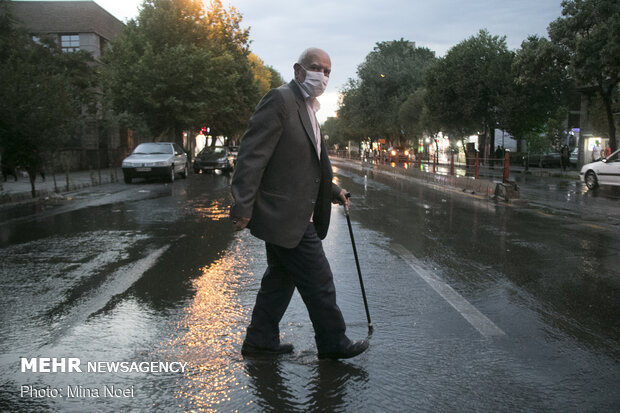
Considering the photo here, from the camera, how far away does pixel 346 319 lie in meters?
4.45

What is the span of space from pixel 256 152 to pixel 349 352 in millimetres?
1349

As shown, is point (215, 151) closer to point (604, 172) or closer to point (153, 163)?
point (153, 163)

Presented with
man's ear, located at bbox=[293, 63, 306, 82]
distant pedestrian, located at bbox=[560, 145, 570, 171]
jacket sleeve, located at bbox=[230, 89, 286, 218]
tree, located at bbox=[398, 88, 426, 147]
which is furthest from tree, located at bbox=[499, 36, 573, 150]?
jacket sleeve, located at bbox=[230, 89, 286, 218]

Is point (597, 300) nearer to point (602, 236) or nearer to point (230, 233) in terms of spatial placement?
point (602, 236)

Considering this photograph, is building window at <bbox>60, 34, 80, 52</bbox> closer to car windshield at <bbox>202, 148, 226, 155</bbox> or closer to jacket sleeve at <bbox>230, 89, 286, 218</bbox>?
car windshield at <bbox>202, 148, 226, 155</bbox>

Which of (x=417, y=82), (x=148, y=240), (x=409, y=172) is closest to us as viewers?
(x=148, y=240)

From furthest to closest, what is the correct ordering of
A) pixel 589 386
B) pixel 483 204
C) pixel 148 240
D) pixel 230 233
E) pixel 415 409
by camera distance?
1. pixel 483 204
2. pixel 230 233
3. pixel 148 240
4. pixel 589 386
5. pixel 415 409

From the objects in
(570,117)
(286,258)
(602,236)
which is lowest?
(602,236)

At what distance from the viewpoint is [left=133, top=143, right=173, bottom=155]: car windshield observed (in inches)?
897

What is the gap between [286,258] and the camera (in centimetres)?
343

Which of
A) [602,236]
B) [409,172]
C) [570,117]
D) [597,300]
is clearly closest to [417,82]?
[570,117]

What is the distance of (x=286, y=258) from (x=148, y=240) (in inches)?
212

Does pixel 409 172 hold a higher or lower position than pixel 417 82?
lower

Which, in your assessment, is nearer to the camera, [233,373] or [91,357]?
[233,373]
